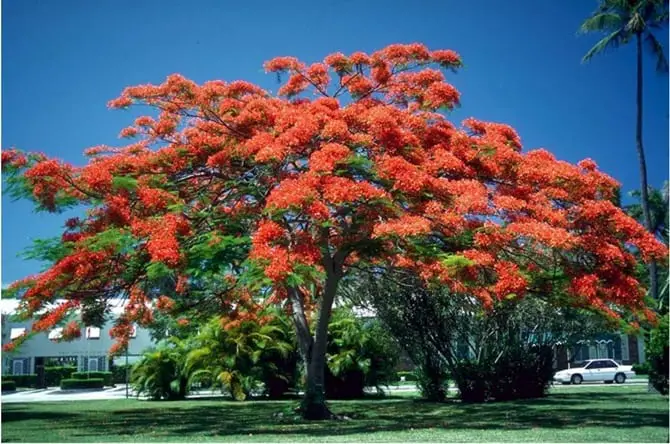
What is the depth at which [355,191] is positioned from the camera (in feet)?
40.2

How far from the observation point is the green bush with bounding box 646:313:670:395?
803 inches

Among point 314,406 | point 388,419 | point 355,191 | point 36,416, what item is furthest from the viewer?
point 36,416

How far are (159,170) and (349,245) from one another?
4113mm

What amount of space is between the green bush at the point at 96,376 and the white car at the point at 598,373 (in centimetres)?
2657

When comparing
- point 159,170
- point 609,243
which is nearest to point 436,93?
point 609,243

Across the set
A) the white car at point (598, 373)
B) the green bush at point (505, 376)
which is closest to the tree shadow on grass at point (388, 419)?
the green bush at point (505, 376)

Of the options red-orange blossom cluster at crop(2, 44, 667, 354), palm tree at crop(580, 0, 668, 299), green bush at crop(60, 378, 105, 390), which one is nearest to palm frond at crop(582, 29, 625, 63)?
palm tree at crop(580, 0, 668, 299)

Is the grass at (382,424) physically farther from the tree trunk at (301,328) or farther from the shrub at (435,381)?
the shrub at (435,381)

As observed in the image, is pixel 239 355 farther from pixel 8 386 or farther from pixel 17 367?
pixel 17 367

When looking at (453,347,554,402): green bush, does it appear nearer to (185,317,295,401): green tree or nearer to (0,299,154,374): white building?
(185,317,295,401): green tree

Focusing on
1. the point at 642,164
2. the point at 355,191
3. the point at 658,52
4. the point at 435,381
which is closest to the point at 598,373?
the point at 642,164

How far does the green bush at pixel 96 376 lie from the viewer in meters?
43.5

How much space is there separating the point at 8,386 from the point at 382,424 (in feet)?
104

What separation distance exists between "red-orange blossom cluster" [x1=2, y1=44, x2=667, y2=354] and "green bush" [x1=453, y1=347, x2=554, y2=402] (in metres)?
8.51
